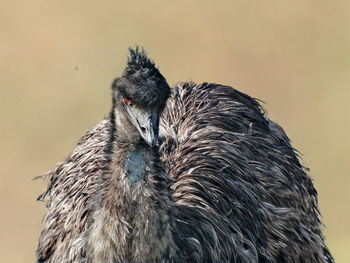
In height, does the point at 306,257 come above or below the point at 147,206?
below

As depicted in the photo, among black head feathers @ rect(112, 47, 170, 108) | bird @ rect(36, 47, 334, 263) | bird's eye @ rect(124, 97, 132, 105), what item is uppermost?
black head feathers @ rect(112, 47, 170, 108)

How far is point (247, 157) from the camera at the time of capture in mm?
6438

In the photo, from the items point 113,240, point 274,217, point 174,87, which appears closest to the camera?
point 113,240

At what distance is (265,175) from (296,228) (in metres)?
0.44

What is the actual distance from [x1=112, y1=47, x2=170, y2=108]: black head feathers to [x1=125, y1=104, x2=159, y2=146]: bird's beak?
4 cm

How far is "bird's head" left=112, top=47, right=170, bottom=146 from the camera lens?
474cm

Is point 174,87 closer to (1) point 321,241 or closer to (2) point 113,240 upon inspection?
(1) point 321,241

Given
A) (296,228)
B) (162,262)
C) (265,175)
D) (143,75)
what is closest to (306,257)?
(296,228)

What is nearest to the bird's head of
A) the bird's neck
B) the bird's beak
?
the bird's beak

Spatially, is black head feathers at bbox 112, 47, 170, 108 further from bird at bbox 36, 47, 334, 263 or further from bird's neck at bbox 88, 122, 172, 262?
bird's neck at bbox 88, 122, 172, 262

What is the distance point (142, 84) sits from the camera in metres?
4.81

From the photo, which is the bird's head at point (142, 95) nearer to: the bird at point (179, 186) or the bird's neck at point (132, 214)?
the bird at point (179, 186)

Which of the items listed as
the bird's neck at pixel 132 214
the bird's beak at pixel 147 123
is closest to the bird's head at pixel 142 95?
the bird's beak at pixel 147 123

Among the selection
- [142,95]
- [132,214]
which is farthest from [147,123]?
[132,214]
